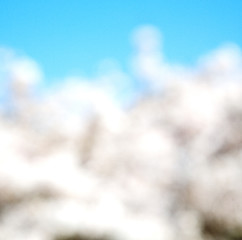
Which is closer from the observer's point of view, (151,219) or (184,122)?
(151,219)

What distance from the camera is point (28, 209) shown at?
9.13ft

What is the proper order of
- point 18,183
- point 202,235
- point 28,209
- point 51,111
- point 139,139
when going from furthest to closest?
point 51,111 → point 139,139 → point 18,183 → point 28,209 → point 202,235

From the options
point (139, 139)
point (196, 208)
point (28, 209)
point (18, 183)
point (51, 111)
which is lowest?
point (196, 208)

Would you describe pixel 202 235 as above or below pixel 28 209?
below

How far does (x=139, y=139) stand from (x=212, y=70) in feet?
4.61

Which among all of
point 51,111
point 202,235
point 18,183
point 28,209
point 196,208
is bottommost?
point 202,235

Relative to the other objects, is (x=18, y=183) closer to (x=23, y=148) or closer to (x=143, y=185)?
(x=23, y=148)

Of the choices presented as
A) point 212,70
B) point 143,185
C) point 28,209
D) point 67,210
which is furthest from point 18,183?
point 212,70

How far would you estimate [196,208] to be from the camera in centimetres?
268

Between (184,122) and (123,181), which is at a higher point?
(184,122)

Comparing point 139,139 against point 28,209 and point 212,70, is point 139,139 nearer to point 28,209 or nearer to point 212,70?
point 28,209

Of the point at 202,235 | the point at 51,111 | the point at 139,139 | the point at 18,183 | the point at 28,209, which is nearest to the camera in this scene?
the point at 202,235

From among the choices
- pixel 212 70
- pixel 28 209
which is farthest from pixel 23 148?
pixel 212 70

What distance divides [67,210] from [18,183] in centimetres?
47
